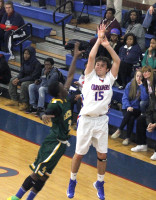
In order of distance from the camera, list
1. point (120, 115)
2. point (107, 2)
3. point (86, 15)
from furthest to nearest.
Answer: point (86, 15)
point (107, 2)
point (120, 115)

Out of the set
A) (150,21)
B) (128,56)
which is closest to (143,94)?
(128,56)

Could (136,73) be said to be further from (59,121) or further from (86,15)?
(86,15)

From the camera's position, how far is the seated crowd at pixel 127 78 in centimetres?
1073

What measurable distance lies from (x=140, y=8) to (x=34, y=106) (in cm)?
426

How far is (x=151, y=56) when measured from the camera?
11.5 meters

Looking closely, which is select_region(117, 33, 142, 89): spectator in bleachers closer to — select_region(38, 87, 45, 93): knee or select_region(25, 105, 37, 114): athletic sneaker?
select_region(38, 87, 45, 93): knee

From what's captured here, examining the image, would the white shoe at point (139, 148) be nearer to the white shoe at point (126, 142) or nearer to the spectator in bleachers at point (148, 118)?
the spectator in bleachers at point (148, 118)

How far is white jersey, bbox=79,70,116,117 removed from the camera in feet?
24.9

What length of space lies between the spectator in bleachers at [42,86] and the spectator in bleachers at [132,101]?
1.81 metres

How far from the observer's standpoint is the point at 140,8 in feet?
48.0

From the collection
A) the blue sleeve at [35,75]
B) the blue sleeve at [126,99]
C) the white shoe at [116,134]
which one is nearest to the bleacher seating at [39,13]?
the blue sleeve at [35,75]

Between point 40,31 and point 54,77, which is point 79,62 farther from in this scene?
point 40,31

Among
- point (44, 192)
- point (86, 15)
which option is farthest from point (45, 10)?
point (44, 192)

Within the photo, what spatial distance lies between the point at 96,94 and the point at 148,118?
10.3 feet
